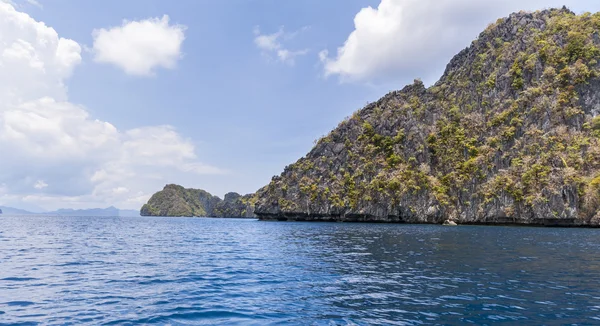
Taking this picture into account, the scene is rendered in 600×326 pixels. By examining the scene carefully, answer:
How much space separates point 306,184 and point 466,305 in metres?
129

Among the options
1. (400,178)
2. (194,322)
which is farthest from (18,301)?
(400,178)

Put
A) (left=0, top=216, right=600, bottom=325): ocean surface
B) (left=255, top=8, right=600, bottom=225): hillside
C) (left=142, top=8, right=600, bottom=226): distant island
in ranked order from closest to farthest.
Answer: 1. (left=0, top=216, right=600, bottom=325): ocean surface
2. (left=142, top=8, right=600, bottom=226): distant island
3. (left=255, top=8, right=600, bottom=225): hillside

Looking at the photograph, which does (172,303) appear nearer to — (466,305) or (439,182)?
(466,305)

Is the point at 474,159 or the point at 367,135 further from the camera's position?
the point at 367,135

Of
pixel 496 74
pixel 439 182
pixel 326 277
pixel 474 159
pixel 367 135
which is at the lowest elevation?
pixel 326 277

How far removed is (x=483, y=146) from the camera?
116812 mm

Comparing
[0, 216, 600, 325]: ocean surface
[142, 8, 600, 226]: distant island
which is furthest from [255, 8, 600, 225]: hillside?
[0, 216, 600, 325]: ocean surface

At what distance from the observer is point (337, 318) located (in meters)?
11.8

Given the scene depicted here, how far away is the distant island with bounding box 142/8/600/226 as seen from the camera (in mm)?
93562

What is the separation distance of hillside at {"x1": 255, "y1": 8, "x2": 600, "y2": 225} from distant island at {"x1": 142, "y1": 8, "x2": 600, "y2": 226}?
1.27 ft

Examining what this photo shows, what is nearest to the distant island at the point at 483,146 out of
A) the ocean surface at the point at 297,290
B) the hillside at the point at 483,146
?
the hillside at the point at 483,146

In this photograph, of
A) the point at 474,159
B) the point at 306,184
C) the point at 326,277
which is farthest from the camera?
the point at 306,184

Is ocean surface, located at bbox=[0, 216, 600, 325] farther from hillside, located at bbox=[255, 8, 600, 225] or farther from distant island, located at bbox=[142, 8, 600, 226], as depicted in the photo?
hillside, located at bbox=[255, 8, 600, 225]

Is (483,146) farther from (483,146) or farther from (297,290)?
(297,290)
